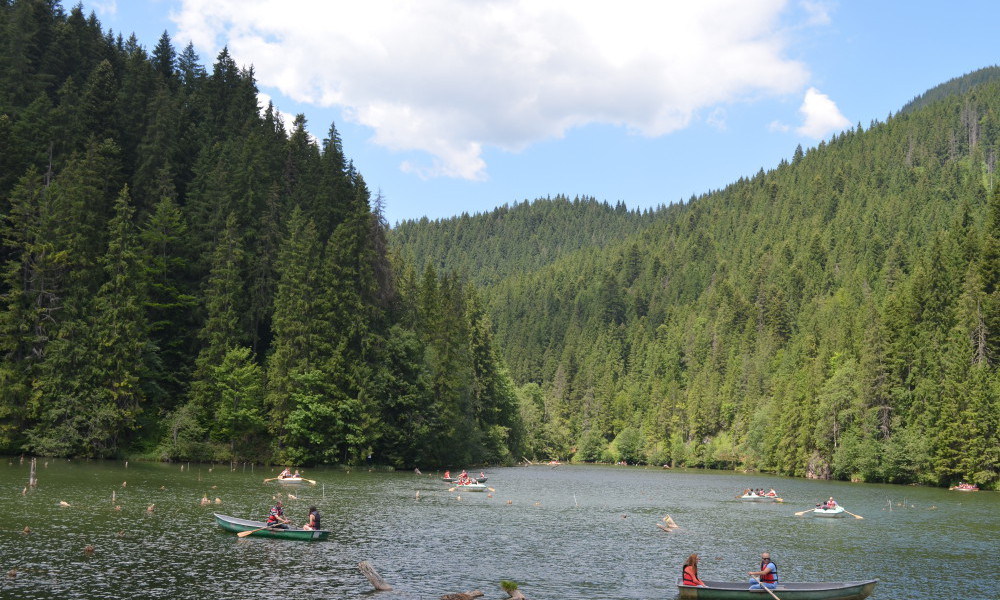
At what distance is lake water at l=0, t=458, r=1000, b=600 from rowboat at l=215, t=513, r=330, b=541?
1.95ft

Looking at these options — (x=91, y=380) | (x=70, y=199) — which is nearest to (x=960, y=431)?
(x=91, y=380)

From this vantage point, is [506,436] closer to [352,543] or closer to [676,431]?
[676,431]

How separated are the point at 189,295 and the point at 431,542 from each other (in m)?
65.3

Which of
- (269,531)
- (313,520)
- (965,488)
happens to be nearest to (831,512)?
(965,488)

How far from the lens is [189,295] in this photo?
325 feet

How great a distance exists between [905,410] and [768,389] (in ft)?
201

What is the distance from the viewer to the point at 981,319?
355ft

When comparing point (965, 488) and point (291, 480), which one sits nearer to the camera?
point (291, 480)

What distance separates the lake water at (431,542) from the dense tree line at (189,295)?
10334mm

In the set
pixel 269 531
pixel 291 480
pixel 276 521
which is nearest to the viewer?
pixel 269 531

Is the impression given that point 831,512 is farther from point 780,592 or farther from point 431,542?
point 431,542

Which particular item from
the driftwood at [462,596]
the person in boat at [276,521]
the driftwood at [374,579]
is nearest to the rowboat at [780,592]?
the driftwood at [462,596]

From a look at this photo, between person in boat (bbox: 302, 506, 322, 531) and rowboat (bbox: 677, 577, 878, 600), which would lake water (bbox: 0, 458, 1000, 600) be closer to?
person in boat (bbox: 302, 506, 322, 531)

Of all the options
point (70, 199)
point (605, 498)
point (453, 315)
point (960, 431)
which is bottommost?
point (605, 498)
